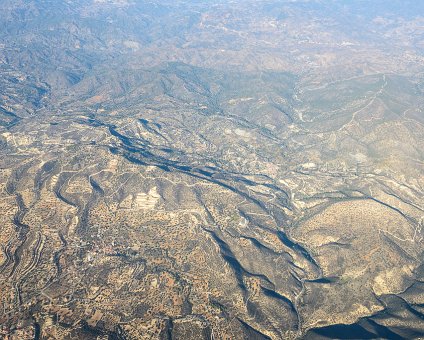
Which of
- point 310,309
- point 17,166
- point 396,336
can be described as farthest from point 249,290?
point 17,166

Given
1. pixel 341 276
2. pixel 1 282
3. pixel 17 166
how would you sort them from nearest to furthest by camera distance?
pixel 1 282
pixel 341 276
pixel 17 166

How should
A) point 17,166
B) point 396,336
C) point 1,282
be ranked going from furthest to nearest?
point 17,166 < point 1,282 < point 396,336

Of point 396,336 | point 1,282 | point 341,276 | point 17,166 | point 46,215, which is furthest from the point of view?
point 17,166

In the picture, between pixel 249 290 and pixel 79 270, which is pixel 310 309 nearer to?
pixel 249 290

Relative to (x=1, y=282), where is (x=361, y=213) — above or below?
above

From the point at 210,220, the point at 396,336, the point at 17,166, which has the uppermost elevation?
the point at 396,336

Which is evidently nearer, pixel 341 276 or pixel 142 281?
pixel 142 281

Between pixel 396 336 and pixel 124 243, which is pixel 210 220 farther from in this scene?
pixel 396 336

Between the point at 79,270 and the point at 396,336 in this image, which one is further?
the point at 79,270

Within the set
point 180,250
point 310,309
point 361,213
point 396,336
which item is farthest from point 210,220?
point 396,336
